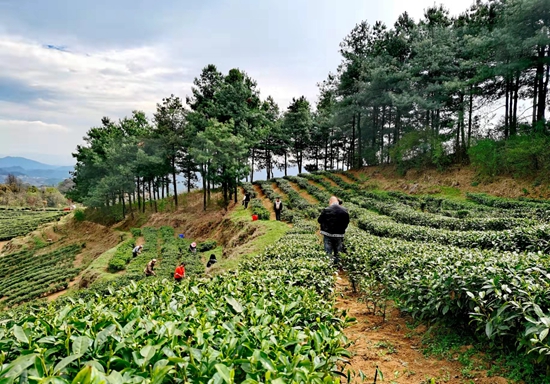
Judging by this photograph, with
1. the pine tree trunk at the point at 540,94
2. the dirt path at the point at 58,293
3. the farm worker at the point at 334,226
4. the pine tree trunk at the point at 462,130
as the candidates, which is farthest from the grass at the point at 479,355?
the pine tree trunk at the point at 462,130

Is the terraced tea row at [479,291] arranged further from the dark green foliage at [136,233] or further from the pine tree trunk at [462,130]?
the dark green foliage at [136,233]

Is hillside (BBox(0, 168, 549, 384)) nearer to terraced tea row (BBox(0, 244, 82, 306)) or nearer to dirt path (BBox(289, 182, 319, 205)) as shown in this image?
dirt path (BBox(289, 182, 319, 205))

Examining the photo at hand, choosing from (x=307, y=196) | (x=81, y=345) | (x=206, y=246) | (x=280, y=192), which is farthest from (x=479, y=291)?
(x=280, y=192)

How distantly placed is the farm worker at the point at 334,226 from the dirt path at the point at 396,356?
2.68 m

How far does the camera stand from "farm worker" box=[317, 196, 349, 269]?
7281 millimetres

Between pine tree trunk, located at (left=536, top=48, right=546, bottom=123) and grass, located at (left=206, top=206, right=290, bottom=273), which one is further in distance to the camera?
pine tree trunk, located at (left=536, top=48, right=546, bottom=123)

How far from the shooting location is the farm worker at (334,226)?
287 inches

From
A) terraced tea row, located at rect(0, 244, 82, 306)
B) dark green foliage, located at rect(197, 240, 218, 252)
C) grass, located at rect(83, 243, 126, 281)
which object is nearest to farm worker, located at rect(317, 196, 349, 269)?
grass, located at rect(83, 243, 126, 281)

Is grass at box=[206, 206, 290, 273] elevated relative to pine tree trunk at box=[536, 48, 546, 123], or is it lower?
lower

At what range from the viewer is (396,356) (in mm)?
3424

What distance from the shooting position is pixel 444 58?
2206 centimetres

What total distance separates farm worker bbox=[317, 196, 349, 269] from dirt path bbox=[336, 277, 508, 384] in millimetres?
2683

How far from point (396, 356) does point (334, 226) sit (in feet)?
13.2

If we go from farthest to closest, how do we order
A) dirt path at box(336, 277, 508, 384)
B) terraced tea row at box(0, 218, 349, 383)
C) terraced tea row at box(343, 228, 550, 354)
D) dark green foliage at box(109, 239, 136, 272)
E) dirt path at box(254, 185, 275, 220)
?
dirt path at box(254, 185, 275, 220)
dark green foliage at box(109, 239, 136, 272)
dirt path at box(336, 277, 508, 384)
terraced tea row at box(343, 228, 550, 354)
terraced tea row at box(0, 218, 349, 383)
